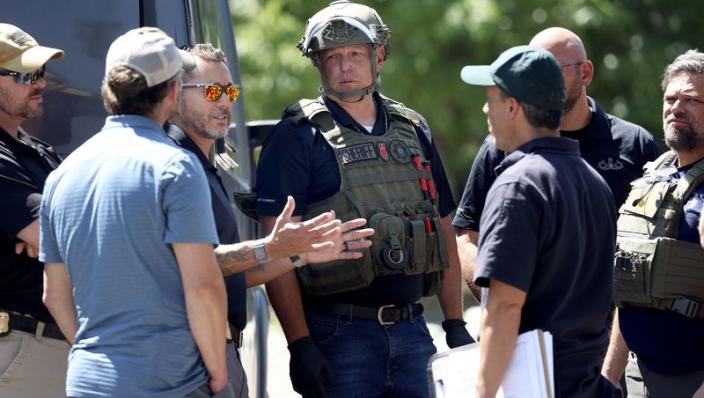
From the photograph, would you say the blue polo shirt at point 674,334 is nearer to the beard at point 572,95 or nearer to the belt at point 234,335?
the beard at point 572,95

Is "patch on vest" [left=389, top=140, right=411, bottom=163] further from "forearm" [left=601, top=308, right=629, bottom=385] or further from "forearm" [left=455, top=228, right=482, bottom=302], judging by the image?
"forearm" [left=601, top=308, right=629, bottom=385]

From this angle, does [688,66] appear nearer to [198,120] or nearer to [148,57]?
[198,120]

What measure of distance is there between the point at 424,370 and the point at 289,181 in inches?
34.8

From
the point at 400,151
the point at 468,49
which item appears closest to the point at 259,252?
the point at 400,151

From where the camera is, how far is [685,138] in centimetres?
456

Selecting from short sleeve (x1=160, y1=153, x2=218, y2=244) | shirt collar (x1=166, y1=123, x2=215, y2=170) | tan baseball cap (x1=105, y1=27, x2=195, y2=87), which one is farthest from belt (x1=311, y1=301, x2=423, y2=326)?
tan baseball cap (x1=105, y1=27, x2=195, y2=87)

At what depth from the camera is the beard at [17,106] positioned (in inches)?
162

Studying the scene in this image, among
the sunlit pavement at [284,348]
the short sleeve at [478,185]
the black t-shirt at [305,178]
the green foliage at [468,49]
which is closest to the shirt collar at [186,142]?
the black t-shirt at [305,178]

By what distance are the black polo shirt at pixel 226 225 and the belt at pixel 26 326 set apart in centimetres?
58

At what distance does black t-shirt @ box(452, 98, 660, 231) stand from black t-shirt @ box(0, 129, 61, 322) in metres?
1.71

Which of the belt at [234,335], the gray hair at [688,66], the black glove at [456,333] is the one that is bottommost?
the black glove at [456,333]

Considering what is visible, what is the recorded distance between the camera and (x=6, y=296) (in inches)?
157

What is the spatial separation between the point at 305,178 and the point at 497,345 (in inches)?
50.6

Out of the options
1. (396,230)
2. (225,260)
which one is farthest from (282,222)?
(396,230)
